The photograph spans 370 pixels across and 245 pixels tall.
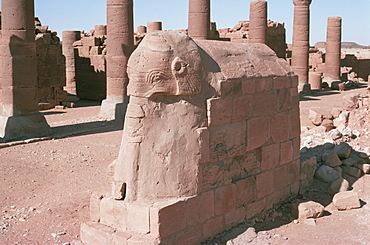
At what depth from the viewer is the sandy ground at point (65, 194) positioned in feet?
18.8

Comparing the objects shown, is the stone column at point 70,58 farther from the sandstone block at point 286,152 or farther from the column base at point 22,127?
the sandstone block at point 286,152

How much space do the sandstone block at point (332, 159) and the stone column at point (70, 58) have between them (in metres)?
15.5

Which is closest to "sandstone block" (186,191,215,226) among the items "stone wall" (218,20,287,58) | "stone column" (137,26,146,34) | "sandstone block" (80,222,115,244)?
"sandstone block" (80,222,115,244)

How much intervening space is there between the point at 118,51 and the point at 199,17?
10.4ft

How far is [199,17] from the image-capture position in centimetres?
1575

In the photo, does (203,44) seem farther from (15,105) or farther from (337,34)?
(337,34)

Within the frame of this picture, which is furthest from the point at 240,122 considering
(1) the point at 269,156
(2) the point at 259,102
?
(1) the point at 269,156

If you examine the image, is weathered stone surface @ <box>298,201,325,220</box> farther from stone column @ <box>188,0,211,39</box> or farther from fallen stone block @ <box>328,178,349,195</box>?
stone column @ <box>188,0,211,39</box>

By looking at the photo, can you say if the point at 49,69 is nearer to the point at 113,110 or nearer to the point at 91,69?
the point at 91,69

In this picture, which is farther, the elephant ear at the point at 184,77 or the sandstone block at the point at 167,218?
the elephant ear at the point at 184,77

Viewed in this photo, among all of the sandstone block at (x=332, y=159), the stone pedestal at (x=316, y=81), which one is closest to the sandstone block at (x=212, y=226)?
the sandstone block at (x=332, y=159)

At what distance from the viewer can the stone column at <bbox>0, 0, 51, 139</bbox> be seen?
11602mm

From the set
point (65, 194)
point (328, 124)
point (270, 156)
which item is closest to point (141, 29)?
point (328, 124)

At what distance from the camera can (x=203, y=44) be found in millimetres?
5625
